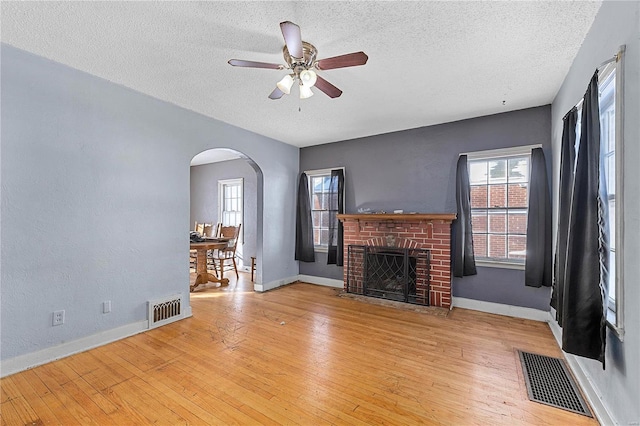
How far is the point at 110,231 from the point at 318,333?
7.72 ft

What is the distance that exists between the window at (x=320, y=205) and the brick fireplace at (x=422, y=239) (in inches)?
31.2

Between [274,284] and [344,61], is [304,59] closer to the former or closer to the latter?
[344,61]

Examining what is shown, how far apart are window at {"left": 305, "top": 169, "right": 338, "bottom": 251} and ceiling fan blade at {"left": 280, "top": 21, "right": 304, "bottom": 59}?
10.8 ft

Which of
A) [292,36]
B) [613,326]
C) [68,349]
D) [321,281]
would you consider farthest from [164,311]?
[613,326]

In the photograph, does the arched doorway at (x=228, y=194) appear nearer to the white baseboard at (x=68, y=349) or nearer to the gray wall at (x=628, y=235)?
the white baseboard at (x=68, y=349)

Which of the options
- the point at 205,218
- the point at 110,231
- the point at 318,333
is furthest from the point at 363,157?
the point at 205,218

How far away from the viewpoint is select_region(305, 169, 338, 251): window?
5159 millimetres

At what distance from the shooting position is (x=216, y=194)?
695cm

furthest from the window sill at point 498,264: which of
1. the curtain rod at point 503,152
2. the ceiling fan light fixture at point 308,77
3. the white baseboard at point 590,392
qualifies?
the ceiling fan light fixture at point 308,77

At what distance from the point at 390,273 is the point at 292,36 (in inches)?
136

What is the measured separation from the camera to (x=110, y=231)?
9.22ft

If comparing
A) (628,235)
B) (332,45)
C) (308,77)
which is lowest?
(628,235)

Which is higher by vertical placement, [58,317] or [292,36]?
[292,36]

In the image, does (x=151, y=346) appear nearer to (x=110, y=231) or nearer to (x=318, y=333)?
(x=110, y=231)
